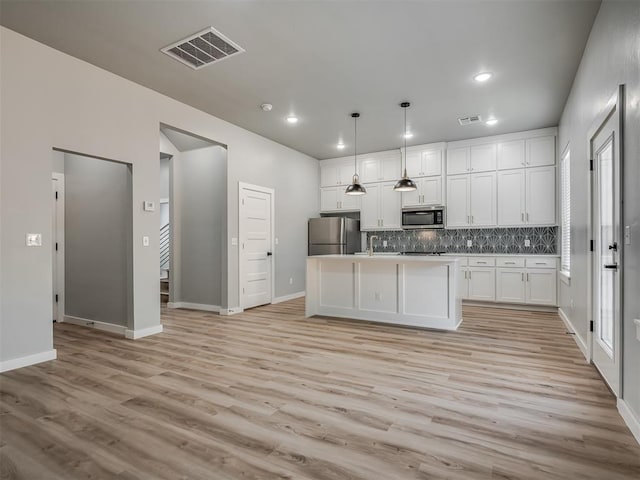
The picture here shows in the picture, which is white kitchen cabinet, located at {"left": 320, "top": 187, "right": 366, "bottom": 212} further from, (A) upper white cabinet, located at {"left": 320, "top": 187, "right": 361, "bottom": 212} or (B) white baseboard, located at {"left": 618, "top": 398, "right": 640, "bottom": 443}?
(B) white baseboard, located at {"left": 618, "top": 398, "right": 640, "bottom": 443}

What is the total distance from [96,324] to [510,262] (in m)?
6.31

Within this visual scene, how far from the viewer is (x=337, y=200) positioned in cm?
788

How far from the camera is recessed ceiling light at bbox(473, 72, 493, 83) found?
394 cm

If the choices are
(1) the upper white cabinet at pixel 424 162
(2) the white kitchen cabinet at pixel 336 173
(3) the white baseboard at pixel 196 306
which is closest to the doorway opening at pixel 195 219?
(3) the white baseboard at pixel 196 306

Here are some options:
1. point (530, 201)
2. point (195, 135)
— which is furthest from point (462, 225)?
point (195, 135)

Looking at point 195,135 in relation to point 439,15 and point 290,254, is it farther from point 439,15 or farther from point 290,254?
point 439,15

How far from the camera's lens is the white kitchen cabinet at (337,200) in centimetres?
771

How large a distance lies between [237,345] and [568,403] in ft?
9.76

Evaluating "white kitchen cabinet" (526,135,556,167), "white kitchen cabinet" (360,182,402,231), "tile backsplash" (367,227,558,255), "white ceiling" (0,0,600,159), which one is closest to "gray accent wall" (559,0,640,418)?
"white ceiling" (0,0,600,159)

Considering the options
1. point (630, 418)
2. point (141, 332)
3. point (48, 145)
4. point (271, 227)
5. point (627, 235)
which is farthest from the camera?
point (271, 227)

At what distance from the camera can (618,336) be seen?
232 centimetres

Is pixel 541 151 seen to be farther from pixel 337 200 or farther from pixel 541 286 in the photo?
pixel 337 200

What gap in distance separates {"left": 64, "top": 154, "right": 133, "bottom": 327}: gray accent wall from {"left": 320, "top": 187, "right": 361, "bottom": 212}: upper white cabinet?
174 inches

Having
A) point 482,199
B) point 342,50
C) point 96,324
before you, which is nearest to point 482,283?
point 482,199
